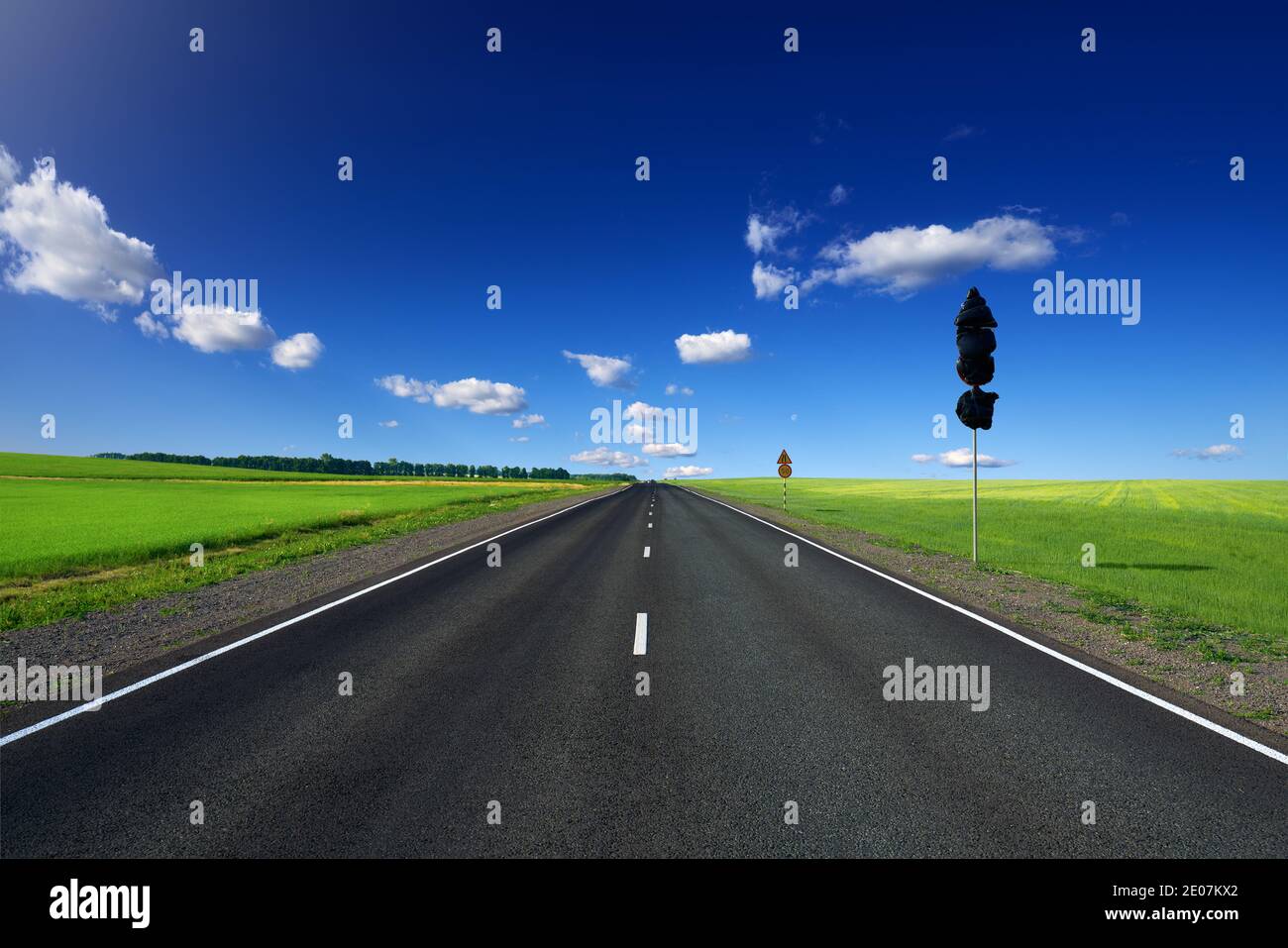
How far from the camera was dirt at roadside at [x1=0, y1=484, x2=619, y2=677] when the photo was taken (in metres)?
6.31

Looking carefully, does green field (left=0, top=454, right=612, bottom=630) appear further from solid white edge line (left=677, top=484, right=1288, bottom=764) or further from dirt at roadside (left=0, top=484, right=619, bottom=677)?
solid white edge line (left=677, top=484, right=1288, bottom=764)

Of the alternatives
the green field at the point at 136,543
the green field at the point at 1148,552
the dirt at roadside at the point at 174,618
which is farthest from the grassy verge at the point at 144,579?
the green field at the point at 1148,552

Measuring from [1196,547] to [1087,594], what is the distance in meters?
9.72

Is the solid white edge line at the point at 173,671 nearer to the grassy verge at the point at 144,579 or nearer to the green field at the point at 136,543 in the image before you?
the grassy verge at the point at 144,579

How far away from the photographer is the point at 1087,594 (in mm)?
9180

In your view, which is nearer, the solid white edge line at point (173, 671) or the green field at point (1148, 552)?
the solid white edge line at point (173, 671)

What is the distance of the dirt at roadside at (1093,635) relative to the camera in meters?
4.89

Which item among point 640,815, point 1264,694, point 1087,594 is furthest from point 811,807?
point 1087,594

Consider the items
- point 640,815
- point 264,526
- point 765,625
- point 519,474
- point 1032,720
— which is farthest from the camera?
point 519,474

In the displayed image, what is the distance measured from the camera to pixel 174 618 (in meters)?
7.82

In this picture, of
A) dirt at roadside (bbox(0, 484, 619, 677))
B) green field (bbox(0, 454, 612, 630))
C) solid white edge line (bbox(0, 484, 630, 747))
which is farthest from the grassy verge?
solid white edge line (bbox(0, 484, 630, 747))

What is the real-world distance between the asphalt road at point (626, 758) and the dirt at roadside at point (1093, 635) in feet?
2.53

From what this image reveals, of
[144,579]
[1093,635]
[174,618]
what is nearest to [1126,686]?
[1093,635]
